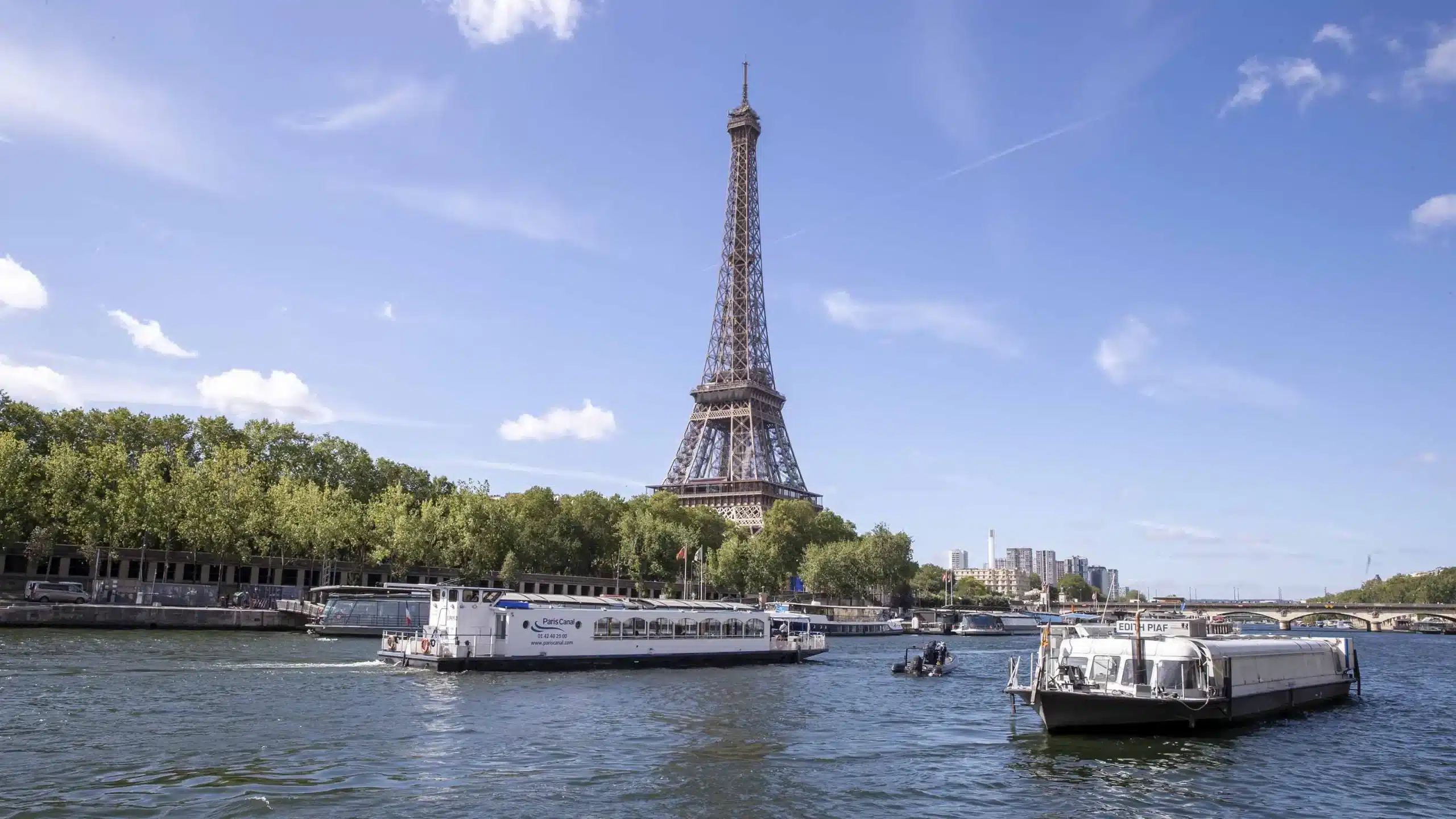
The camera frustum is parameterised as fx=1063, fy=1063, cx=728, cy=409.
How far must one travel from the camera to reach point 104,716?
3597 cm

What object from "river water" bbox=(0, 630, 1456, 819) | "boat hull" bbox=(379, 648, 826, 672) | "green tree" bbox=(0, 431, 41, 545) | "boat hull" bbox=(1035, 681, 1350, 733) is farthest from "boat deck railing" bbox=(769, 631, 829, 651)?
"green tree" bbox=(0, 431, 41, 545)

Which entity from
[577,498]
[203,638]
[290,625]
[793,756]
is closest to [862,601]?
[577,498]

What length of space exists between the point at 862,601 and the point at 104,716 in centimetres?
15690

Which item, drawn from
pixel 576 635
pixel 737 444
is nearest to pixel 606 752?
pixel 576 635

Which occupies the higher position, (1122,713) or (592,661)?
(1122,713)

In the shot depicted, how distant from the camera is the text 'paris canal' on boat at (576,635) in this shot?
58.3 metres

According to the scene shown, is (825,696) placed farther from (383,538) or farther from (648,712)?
(383,538)

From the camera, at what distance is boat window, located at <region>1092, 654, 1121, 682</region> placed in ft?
132

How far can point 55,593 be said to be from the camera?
81.9 meters

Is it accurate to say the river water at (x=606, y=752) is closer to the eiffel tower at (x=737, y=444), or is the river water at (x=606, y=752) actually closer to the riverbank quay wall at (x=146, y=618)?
the riverbank quay wall at (x=146, y=618)

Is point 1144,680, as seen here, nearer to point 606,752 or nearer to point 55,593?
point 606,752

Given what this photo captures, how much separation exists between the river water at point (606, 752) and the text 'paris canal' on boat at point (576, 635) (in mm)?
2527

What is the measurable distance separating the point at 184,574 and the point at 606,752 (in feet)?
309

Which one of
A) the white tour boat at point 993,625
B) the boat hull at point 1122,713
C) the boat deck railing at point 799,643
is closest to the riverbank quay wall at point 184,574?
the boat deck railing at point 799,643
